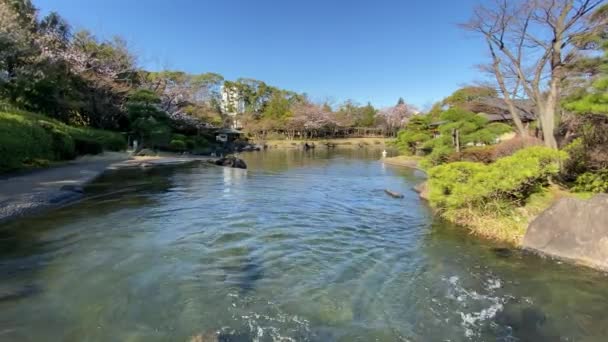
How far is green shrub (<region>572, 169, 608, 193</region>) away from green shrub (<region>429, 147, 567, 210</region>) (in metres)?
0.61

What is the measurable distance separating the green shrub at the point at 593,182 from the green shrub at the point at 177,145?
80.2ft

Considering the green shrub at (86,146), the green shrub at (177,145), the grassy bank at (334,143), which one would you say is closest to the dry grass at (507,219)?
the green shrub at (86,146)

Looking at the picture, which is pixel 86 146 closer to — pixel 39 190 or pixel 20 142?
pixel 20 142

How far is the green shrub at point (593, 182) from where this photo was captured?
7559mm

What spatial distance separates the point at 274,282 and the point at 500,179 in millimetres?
5360

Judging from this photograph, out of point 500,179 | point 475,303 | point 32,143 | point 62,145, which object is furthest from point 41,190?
point 500,179

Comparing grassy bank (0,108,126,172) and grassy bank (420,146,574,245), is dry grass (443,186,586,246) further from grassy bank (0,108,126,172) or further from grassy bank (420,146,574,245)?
grassy bank (0,108,126,172)

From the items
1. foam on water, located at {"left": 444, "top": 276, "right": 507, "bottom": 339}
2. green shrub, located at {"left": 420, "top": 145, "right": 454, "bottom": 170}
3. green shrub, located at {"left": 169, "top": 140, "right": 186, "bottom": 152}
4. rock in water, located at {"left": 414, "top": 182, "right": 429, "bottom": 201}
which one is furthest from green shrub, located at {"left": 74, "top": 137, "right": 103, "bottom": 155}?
foam on water, located at {"left": 444, "top": 276, "right": 507, "bottom": 339}

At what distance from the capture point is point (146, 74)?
34.8 m

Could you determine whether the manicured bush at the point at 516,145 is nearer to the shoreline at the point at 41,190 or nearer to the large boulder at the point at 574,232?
the large boulder at the point at 574,232

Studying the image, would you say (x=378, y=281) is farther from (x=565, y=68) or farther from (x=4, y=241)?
(x=565, y=68)

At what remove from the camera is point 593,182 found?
306 inches

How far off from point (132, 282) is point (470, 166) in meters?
7.32

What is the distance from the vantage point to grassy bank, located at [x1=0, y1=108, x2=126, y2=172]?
1145cm
